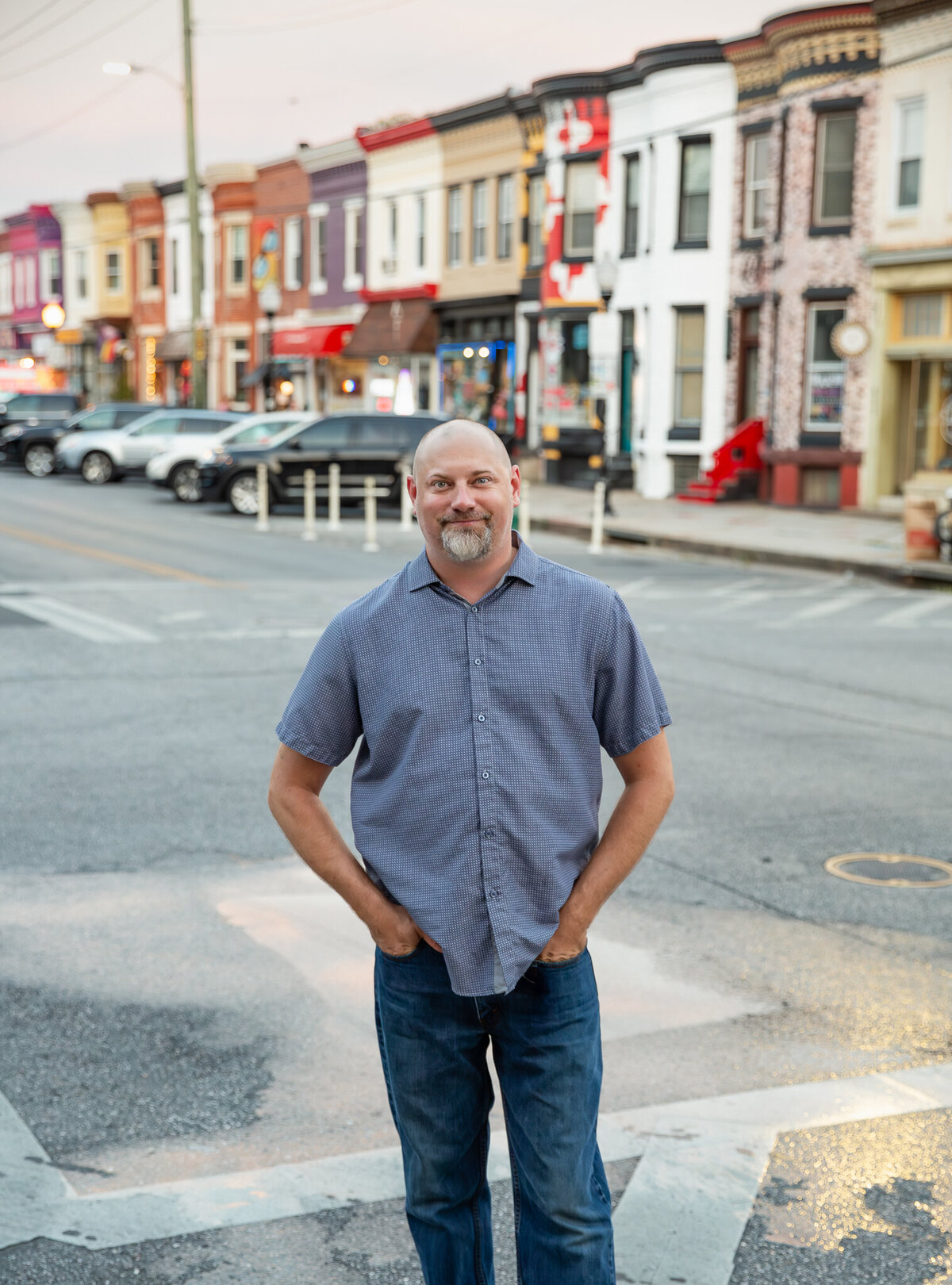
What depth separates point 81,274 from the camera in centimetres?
6506

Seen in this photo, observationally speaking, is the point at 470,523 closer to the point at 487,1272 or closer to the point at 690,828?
the point at 487,1272

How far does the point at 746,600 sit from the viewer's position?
16.7 meters

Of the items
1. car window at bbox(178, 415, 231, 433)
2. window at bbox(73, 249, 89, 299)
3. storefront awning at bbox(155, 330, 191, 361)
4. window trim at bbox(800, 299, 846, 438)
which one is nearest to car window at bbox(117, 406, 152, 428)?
car window at bbox(178, 415, 231, 433)

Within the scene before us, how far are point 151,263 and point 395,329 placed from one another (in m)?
21.9

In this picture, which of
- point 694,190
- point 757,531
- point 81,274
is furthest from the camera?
point 81,274

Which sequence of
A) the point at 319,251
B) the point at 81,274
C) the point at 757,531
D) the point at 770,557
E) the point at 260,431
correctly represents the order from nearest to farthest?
1. the point at 770,557
2. the point at 757,531
3. the point at 260,431
4. the point at 319,251
5. the point at 81,274

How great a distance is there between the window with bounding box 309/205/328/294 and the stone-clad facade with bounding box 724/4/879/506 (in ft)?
60.5

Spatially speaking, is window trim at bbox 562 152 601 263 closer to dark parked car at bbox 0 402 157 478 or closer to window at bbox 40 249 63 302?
dark parked car at bbox 0 402 157 478

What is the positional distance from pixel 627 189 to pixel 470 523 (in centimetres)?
3186

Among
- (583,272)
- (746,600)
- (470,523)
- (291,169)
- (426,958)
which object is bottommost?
(746,600)

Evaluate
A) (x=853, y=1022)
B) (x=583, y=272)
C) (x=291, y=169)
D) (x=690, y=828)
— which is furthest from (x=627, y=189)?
(x=853, y=1022)

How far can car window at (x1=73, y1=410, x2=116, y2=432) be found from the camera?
117 feet

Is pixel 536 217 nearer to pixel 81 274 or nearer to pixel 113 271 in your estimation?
pixel 113 271

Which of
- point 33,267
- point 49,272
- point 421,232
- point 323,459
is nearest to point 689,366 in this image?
point 323,459
